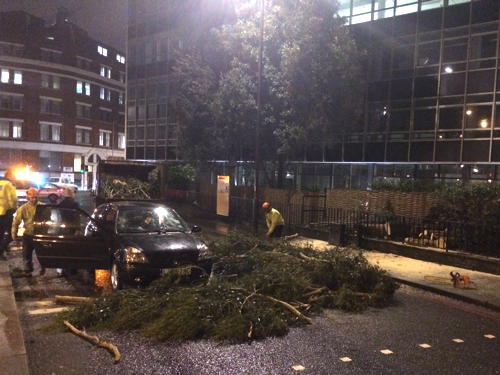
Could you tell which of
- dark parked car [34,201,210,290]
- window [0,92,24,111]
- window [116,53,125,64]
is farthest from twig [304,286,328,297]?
window [116,53,125,64]

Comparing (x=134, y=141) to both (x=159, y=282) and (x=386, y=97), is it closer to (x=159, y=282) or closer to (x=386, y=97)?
(x=386, y=97)

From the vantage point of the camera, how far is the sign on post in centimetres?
2116

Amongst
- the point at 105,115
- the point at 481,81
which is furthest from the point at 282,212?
the point at 105,115

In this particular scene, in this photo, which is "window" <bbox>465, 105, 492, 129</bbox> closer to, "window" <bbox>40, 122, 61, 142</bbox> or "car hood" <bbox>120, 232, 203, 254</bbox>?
"car hood" <bbox>120, 232, 203, 254</bbox>

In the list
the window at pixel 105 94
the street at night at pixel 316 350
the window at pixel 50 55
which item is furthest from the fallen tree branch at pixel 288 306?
the window at pixel 105 94

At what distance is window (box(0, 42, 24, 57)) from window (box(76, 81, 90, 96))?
23.3ft

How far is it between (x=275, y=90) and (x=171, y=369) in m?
15.3

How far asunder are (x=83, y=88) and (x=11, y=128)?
412 inches

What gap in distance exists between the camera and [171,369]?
486 cm

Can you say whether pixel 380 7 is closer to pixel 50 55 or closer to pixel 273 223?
pixel 273 223

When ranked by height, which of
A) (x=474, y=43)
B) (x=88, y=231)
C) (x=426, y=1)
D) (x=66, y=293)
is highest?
(x=426, y=1)

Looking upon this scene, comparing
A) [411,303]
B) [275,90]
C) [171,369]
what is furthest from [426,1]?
[171,369]

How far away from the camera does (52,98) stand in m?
56.2

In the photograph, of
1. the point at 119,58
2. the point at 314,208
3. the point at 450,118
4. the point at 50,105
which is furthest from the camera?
the point at 119,58
